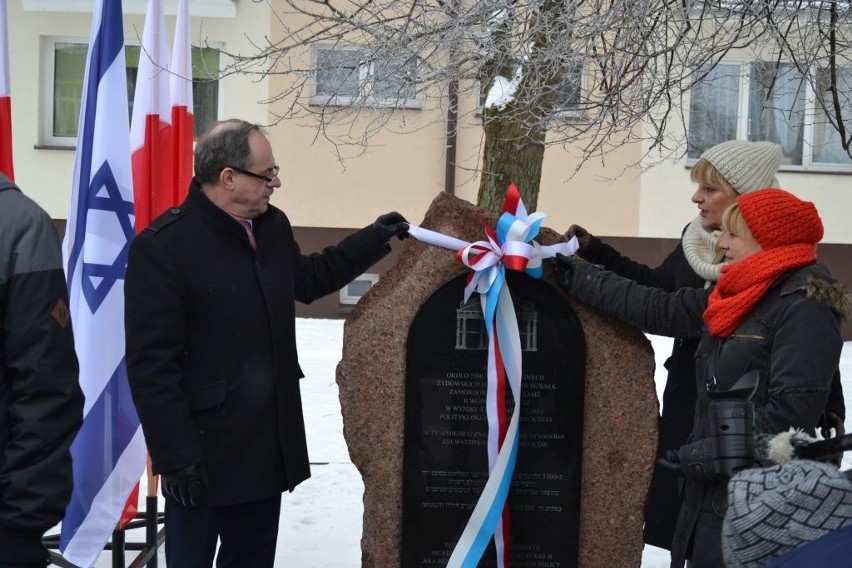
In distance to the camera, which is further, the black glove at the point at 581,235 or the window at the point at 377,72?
the window at the point at 377,72

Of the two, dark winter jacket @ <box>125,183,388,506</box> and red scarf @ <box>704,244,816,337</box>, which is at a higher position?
red scarf @ <box>704,244,816,337</box>

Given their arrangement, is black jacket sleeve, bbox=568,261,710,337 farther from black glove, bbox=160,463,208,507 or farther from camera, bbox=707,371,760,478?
black glove, bbox=160,463,208,507

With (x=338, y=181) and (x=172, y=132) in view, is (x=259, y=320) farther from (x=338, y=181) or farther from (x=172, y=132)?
(x=338, y=181)

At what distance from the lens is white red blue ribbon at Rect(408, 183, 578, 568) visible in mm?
3352

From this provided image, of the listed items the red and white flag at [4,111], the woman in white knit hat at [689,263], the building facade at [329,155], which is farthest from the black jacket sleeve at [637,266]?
the building facade at [329,155]

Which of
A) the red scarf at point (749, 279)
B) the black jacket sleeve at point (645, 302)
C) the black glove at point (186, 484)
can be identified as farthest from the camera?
the black jacket sleeve at point (645, 302)

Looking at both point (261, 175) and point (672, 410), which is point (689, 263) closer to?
point (672, 410)

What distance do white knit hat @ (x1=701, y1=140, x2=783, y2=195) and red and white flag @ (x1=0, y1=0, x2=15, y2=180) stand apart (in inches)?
107

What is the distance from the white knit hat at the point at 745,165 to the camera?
328 centimetres

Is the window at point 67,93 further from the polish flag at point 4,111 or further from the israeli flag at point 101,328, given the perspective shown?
the israeli flag at point 101,328

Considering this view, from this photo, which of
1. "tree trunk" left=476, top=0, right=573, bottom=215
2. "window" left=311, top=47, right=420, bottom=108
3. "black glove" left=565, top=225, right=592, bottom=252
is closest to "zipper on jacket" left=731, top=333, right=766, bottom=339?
"black glove" left=565, top=225, right=592, bottom=252

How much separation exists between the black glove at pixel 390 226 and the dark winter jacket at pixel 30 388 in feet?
4.71

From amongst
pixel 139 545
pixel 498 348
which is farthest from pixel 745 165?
pixel 139 545

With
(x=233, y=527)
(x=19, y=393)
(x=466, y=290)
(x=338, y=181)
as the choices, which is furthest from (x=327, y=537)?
(x=338, y=181)
